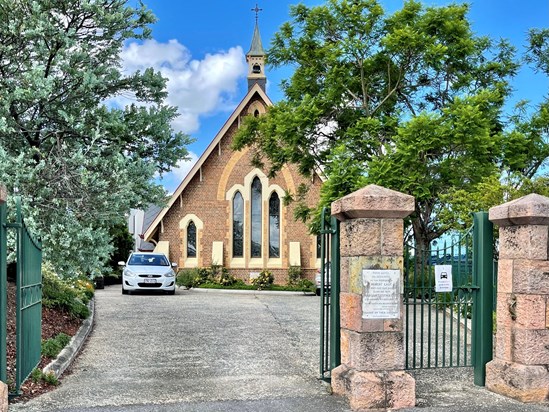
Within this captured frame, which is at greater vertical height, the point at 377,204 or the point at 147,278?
the point at 377,204

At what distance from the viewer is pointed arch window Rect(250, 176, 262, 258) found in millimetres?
29125

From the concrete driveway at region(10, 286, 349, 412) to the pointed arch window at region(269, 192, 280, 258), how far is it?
47.1 ft

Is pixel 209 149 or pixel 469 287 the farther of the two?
pixel 209 149

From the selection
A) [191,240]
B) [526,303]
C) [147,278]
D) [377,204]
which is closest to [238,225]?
[191,240]

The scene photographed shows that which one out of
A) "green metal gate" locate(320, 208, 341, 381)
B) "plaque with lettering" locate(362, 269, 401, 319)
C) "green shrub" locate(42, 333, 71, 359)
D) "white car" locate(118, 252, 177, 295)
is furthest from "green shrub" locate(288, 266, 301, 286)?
"plaque with lettering" locate(362, 269, 401, 319)

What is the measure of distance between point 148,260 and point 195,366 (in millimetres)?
14014

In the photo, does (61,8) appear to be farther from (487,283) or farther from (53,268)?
(487,283)

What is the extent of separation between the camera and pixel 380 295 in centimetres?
651

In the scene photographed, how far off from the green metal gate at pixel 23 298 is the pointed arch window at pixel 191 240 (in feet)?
68.9

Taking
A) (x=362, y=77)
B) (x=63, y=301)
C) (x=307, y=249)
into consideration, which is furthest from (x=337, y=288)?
(x=307, y=249)

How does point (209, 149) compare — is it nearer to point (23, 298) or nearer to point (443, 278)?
point (443, 278)

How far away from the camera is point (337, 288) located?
718 cm

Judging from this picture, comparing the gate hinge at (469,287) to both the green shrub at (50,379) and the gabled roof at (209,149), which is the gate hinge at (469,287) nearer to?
the green shrub at (50,379)

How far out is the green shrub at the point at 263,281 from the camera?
26748 mm
